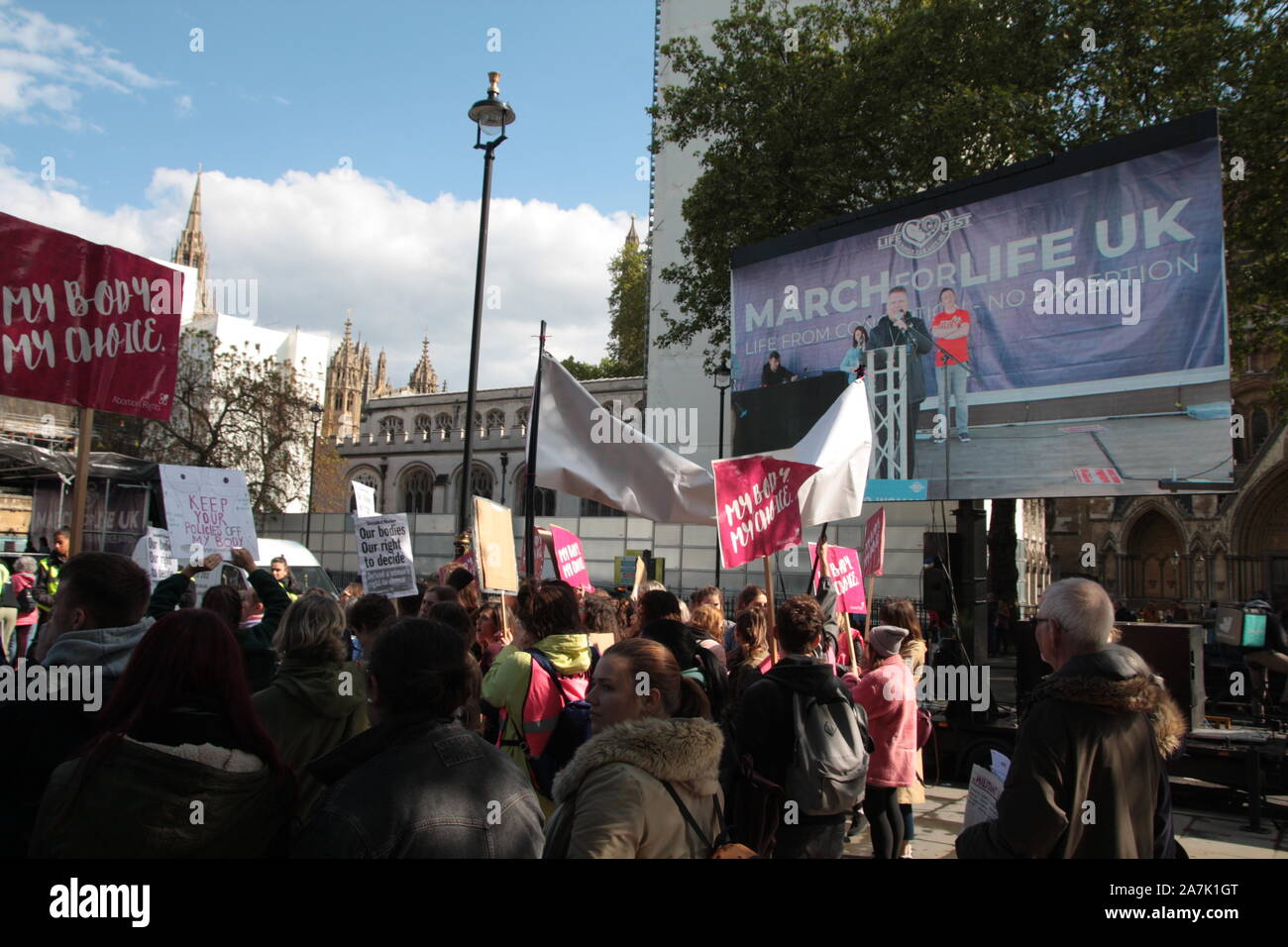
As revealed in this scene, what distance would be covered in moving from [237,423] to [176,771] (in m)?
35.0

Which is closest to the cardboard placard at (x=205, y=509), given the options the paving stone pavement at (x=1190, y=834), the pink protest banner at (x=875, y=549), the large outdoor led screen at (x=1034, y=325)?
the paving stone pavement at (x=1190, y=834)

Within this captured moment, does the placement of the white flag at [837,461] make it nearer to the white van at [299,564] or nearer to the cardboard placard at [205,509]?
the cardboard placard at [205,509]

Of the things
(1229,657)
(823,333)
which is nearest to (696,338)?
(823,333)

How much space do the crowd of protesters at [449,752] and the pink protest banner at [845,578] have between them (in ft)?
11.8

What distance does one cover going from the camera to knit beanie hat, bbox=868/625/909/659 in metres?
5.33

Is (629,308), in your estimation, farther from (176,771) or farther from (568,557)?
(176,771)

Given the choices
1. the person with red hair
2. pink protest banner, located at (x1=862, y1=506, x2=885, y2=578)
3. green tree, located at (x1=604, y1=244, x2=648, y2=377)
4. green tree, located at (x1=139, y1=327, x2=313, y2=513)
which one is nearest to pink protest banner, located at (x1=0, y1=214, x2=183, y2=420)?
the person with red hair

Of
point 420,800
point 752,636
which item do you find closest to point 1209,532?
point 752,636

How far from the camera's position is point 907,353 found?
538 inches

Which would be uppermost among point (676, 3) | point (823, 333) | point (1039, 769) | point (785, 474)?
point (676, 3)

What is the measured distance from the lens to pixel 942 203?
13219mm
